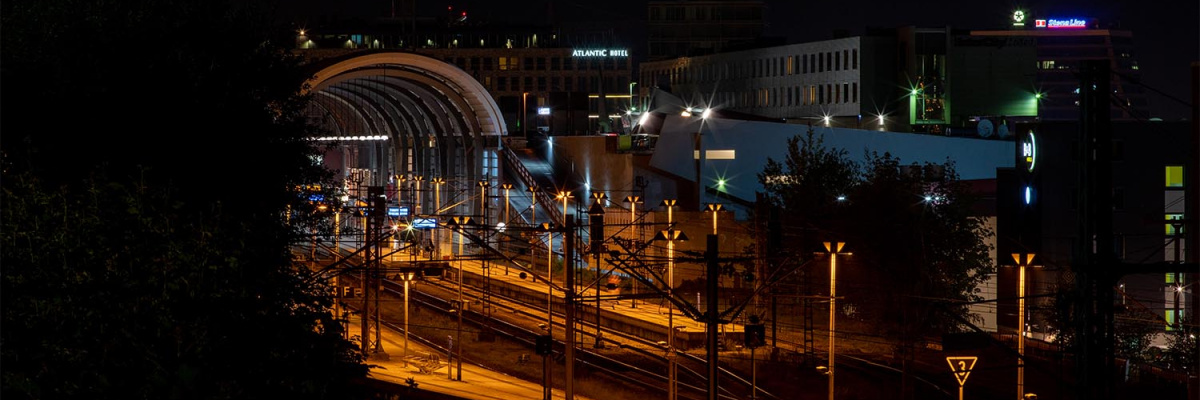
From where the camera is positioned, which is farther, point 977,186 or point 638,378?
point 977,186

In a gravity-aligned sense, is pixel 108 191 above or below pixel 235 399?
above

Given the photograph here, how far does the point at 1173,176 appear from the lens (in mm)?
49500

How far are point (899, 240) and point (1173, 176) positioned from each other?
1068 cm

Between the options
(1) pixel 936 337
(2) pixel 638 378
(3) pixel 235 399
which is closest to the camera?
(3) pixel 235 399

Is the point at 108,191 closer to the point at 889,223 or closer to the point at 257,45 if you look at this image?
the point at 257,45

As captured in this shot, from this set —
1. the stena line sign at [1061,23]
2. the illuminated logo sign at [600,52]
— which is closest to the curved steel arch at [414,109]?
the illuminated logo sign at [600,52]

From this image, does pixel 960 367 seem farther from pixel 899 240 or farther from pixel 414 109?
pixel 414 109

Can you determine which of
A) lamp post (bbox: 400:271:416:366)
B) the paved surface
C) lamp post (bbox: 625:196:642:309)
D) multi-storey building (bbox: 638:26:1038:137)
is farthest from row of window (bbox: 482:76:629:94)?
lamp post (bbox: 400:271:416:366)

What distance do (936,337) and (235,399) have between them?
33307 millimetres

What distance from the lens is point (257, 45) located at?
24.8 m

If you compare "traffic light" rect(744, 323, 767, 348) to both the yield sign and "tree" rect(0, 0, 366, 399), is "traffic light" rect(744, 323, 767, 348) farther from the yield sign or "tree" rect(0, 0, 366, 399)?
"tree" rect(0, 0, 366, 399)

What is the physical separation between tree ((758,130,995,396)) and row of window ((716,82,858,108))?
37.4 metres

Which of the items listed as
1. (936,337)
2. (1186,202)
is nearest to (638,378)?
(936,337)

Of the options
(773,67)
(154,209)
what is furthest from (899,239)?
(773,67)
